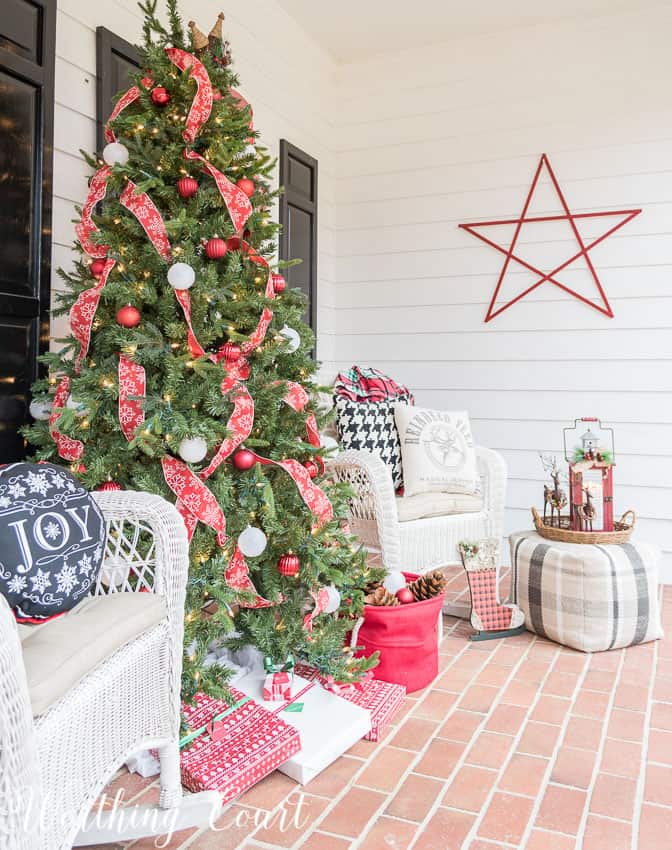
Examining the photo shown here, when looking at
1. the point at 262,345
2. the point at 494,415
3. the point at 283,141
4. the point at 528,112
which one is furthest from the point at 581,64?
the point at 262,345

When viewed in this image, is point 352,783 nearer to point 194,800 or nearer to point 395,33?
point 194,800

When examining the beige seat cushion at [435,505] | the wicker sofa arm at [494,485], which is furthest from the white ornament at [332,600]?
the wicker sofa arm at [494,485]

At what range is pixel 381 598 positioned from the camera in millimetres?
2277

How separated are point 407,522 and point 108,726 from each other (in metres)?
1.53

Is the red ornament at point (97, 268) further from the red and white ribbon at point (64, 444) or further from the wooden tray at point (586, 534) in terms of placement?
the wooden tray at point (586, 534)

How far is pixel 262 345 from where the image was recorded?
6.63ft

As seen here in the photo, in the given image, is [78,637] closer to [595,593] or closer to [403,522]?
[403,522]

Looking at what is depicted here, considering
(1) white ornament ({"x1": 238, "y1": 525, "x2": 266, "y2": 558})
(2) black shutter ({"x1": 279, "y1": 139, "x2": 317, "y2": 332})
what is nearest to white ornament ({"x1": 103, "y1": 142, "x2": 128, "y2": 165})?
(1) white ornament ({"x1": 238, "y1": 525, "x2": 266, "y2": 558})

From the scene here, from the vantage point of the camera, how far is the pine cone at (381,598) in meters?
2.27

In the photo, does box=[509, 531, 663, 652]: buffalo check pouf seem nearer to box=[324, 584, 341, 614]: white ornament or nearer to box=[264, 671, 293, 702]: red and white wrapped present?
box=[324, 584, 341, 614]: white ornament

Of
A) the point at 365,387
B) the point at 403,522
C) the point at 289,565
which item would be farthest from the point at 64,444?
the point at 365,387

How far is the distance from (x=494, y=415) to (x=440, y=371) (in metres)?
0.39

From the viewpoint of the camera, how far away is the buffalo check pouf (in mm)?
2535

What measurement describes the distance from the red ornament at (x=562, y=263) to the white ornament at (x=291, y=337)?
207 cm
